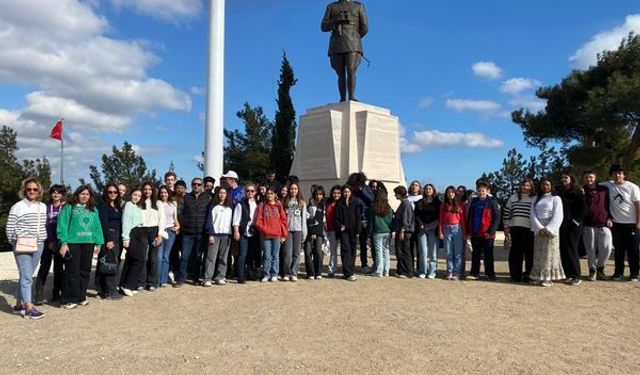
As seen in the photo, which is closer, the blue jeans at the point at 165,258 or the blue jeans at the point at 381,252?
the blue jeans at the point at 165,258

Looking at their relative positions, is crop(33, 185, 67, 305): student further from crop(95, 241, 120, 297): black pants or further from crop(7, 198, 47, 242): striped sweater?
crop(7, 198, 47, 242): striped sweater

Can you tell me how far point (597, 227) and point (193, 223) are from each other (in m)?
5.70

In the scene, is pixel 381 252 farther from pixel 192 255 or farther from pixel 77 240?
pixel 77 240

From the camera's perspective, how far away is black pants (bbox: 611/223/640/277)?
707 centimetres

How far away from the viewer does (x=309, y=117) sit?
12.9 metres

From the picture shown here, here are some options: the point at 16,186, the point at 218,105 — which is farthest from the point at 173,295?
the point at 16,186

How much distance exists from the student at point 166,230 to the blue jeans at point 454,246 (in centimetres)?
387

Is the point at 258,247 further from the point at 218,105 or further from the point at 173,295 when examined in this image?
the point at 218,105

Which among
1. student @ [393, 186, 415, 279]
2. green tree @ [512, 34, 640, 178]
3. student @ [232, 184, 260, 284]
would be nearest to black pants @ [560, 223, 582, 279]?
student @ [393, 186, 415, 279]

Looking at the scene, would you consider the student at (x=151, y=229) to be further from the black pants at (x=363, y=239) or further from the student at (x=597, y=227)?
the student at (x=597, y=227)

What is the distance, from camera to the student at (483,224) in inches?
287

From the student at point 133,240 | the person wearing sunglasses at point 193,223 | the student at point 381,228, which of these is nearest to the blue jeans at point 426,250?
the student at point 381,228

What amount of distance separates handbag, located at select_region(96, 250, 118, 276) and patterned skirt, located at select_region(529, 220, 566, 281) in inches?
216

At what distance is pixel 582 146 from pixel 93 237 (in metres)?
16.6
